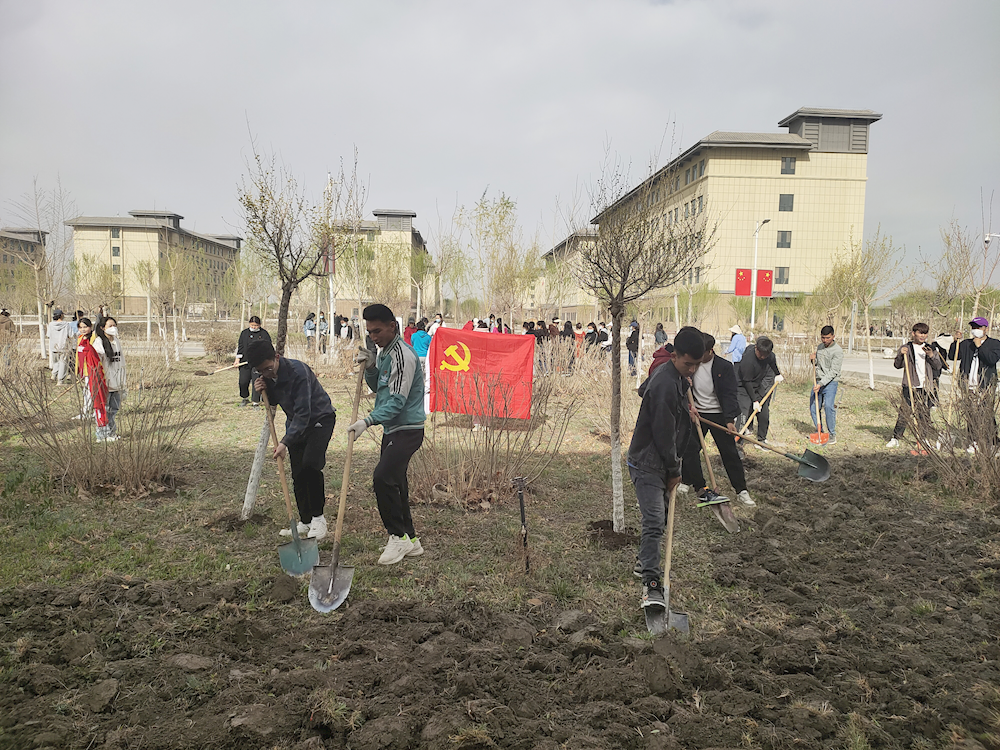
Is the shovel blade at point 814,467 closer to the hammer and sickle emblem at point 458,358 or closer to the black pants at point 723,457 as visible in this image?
the black pants at point 723,457

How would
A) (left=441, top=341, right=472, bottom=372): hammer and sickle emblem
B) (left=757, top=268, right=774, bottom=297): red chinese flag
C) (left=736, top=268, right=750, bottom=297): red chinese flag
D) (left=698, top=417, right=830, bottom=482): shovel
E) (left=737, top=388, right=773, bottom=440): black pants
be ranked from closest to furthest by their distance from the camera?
1. (left=698, top=417, right=830, bottom=482): shovel
2. (left=737, top=388, right=773, bottom=440): black pants
3. (left=441, top=341, right=472, bottom=372): hammer and sickle emblem
4. (left=757, top=268, right=774, bottom=297): red chinese flag
5. (left=736, top=268, right=750, bottom=297): red chinese flag

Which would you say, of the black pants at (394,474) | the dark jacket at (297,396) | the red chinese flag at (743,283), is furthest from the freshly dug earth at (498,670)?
the red chinese flag at (743,283)

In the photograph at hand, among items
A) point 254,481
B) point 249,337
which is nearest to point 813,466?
point 254,481

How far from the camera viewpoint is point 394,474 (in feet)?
14.9

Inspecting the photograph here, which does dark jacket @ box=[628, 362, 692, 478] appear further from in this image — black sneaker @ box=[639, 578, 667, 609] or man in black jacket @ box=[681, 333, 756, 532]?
man in black jacket @ box=[681, 333, 756, 532]

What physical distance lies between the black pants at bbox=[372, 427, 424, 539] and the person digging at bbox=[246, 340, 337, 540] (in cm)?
53

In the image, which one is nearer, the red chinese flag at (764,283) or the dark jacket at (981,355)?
the dark jacket at (981,355)

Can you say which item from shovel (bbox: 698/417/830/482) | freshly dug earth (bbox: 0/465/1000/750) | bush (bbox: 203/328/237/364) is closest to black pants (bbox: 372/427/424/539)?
freshly dug earth (bbox: 0/465/1000/750)

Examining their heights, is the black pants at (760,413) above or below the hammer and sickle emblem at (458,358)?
below

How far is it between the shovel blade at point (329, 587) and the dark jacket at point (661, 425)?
1.95 m

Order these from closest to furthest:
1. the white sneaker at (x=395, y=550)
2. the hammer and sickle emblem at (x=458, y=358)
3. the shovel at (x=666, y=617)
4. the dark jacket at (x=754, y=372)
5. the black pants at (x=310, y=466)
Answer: the shovel at (x=666, y=617) → the white sneaker at (x=395, y=550) → the black pants at (x=310, y=466) → the dark jacket at (x=754, y=372) → the hammer and sickle emblem at (x=458, y=358)

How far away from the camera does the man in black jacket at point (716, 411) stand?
19.8 feet

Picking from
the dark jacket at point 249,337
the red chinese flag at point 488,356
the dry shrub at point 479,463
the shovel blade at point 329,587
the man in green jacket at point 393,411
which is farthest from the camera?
the dark jacket at point 249,337

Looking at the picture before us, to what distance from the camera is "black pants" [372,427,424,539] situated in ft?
14.9
